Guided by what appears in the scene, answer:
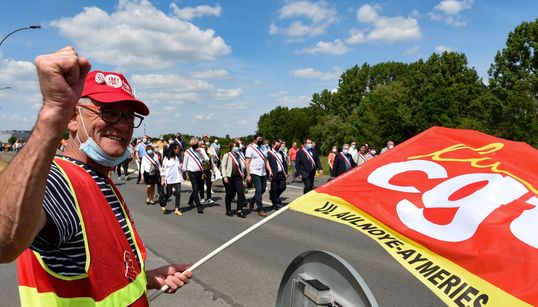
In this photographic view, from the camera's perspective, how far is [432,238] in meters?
1.80

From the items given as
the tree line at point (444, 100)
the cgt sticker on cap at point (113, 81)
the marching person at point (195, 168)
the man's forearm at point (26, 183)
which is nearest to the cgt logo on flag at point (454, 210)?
the cgt sticker on cap at point (113, 81)

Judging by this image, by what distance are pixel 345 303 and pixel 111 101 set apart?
Answer: 4.38 feet

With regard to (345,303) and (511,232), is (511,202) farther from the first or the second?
(345,303)

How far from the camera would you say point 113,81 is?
198 centimetres

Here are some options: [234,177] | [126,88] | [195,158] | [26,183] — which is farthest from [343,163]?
[26,183]

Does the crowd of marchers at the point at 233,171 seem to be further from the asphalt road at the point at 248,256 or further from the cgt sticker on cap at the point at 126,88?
the cgt sticker on cap at the point at 126,88

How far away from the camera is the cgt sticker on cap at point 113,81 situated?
6.40 feet

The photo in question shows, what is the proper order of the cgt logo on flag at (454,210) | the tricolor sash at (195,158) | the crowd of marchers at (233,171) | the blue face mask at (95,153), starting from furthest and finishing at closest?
the tricolor sash at (195,158) → the crowd of marchers at (233,171) → the blue face mask at (95,153) → the cgt logo on flag at (454,210)

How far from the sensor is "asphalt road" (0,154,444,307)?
476cm

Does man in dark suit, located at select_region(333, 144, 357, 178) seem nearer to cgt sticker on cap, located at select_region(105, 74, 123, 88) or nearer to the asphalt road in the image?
the asphalt road

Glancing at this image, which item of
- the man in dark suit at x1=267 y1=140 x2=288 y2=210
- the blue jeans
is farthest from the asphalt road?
the man in dark suit at x1=267 y1=140 x2=288 y2=210

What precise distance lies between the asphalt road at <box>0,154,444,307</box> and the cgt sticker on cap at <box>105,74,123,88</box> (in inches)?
127

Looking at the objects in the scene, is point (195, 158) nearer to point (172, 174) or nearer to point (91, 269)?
point (172, 174)

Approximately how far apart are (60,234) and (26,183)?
42 centimetres
